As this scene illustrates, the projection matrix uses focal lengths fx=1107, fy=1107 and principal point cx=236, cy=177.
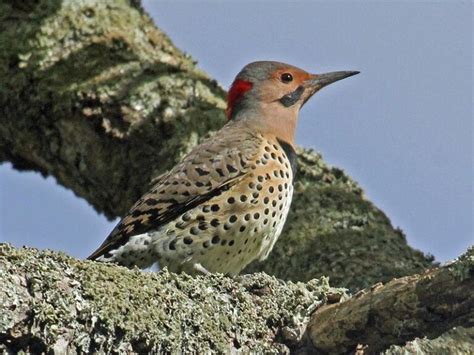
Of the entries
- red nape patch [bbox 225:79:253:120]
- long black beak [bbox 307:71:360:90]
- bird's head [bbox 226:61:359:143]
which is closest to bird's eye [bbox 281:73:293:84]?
bird's head [bbox 226:61:359:143]

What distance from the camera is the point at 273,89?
797 cm

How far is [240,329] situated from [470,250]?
1.03 meters

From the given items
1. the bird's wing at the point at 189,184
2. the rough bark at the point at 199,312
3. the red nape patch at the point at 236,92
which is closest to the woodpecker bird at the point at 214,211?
the bird's wing at the point at 189,184

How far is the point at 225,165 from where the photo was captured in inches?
268

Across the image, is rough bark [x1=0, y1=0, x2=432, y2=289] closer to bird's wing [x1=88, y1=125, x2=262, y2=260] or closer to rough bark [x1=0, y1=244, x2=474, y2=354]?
bird's wing [x1=88, y1=125, x2=262, y2=260]

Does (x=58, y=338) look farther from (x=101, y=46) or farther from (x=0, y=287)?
(x=101, y=46)

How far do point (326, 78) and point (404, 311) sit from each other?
13.6 feet

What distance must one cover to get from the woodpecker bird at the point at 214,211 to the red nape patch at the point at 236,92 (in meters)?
0.62

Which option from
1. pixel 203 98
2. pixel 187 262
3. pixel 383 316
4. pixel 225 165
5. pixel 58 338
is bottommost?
pixel 58 338

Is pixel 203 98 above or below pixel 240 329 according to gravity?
above

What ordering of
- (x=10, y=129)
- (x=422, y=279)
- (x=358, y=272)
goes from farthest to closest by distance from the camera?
(x=10, y=129) < (x=358, y=272) < (x=422, y=279)

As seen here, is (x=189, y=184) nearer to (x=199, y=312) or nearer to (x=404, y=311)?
(x=199, y=312)

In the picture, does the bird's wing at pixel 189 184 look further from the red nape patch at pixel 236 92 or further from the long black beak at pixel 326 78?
the long black beak at pixel 326 78

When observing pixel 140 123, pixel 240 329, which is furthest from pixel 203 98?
pixel 240 329
